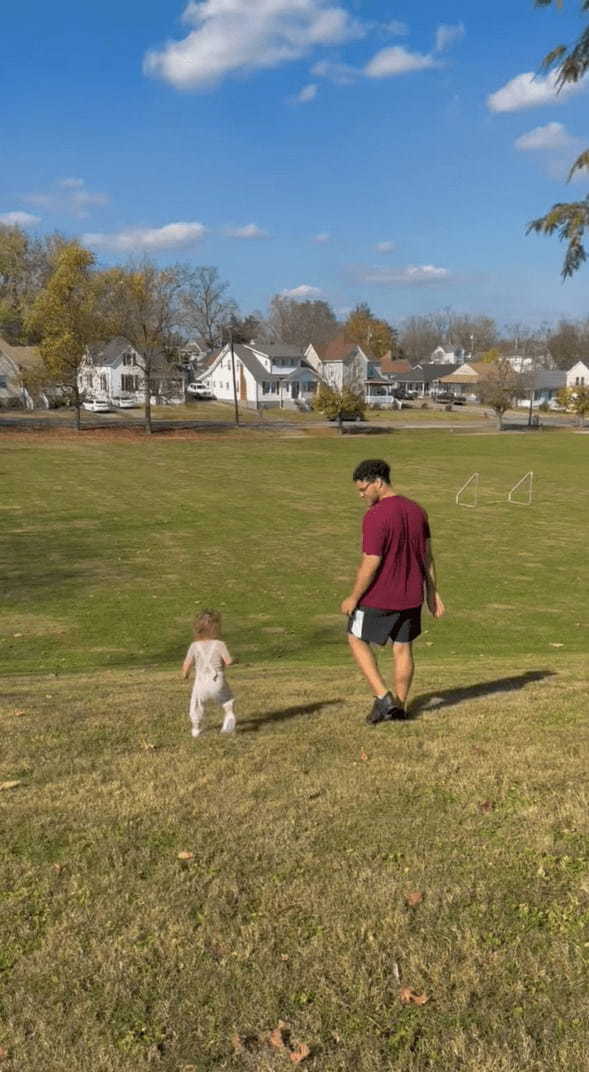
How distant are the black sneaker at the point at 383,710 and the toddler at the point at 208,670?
1.25 m

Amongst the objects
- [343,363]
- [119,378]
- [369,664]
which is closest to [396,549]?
[369,664]

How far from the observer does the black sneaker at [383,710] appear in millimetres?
7203

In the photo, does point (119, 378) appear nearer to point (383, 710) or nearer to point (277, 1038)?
point (383, 710)

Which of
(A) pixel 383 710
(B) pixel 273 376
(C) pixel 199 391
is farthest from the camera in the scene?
(C) pixel 199 391

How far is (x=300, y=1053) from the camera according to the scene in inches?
130

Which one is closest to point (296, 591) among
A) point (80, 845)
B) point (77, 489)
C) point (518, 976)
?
point (80, 845)

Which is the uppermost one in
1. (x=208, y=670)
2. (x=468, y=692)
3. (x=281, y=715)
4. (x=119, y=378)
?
(x=119, y=378)

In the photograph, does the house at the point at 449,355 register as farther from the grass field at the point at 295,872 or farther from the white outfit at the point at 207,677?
the white outfit at the point at 207,677

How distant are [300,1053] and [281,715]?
14.6 feet

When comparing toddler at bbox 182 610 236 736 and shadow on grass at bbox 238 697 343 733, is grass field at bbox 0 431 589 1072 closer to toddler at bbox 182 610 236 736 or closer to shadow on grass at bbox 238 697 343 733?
shadow on grass at bbox 238 697 343 733

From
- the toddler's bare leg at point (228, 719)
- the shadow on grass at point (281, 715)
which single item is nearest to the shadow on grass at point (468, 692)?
the shadow on grass at point (281, 715)

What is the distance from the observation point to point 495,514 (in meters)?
29.8

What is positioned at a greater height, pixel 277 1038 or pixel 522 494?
pixel 277 1038

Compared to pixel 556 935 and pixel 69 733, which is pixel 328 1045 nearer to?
pixel 556 935
